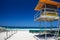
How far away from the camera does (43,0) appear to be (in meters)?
11.5

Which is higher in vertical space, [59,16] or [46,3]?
[46,3]

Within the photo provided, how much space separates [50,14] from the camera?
39.9 ft

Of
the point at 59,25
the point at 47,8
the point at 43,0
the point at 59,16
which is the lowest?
the point at 59,25

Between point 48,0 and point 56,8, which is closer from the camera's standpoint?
point 48,0

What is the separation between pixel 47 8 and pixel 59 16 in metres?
1.69

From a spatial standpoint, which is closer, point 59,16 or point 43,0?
point 43,0

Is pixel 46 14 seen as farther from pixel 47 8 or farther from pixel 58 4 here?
pixel 58 4

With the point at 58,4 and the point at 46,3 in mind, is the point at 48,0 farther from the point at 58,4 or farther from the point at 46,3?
the point at 58,4

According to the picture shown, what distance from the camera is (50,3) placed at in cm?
1233

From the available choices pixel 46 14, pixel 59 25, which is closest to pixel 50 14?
pixel 46 14

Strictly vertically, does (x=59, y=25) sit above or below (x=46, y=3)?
below

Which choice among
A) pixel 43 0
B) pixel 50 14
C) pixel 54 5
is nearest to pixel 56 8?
pixel 54 5

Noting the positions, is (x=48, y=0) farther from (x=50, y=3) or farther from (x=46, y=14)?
(x=46, y=14)

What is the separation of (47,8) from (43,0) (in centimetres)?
84
